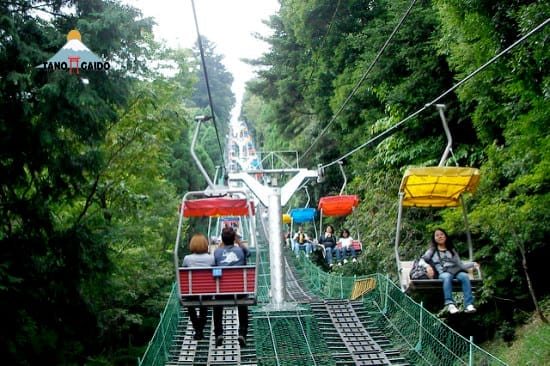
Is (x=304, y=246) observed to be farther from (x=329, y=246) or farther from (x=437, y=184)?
(x=437, y=184)

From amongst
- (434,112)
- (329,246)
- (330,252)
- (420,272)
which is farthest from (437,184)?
(329,246)

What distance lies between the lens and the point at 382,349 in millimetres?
13406

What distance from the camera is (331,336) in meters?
14.2

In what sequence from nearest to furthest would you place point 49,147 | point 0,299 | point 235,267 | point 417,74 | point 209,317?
point 235,267
point 0,299
point 49,147
point 209,317
point 417,74

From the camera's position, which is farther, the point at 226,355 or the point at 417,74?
the point at 417,74

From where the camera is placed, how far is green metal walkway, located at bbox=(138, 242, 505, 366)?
481 inches

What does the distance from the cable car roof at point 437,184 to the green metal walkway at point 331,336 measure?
2816 millimetres

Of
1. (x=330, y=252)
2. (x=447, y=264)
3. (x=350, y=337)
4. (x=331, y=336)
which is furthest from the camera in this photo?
(x=330, y=252)

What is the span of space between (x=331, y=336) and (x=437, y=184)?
20.1 ft

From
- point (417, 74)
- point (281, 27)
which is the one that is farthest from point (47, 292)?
point (281, 27)

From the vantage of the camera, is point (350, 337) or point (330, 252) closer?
point (350, 337)

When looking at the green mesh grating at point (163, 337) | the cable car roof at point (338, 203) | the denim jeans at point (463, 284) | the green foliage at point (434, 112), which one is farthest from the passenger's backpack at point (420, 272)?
the cable car roof at point (338, 203)

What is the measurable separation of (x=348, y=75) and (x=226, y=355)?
41.0 feet

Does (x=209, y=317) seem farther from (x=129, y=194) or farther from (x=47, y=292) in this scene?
(x=47, y=292)
